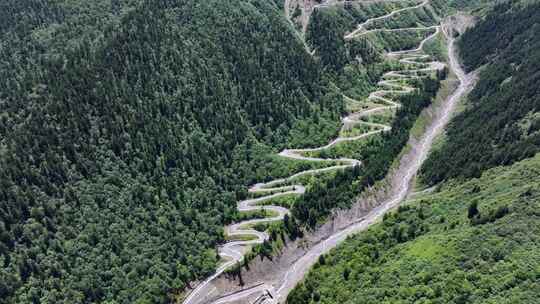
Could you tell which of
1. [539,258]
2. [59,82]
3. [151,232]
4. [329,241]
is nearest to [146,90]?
[59,82]

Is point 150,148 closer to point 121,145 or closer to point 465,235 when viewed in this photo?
point 121,145

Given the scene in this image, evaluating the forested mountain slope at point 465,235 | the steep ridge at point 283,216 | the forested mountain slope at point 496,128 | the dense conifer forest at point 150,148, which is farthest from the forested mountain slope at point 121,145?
the forested mountain slope at point 496,128

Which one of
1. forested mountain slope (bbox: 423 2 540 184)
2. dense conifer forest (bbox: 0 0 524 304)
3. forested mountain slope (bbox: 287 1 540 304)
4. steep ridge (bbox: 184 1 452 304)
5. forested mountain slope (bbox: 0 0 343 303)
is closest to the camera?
forested mountain slope (bbox: 287 1 540 304)

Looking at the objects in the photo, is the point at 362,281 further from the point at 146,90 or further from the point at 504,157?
the point at 146,90

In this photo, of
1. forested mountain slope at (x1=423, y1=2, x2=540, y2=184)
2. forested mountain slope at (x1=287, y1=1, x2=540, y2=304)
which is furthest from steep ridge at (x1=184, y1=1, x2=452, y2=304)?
forested mountain slope at (x1=423, y1=2, x2=540, y2=184)

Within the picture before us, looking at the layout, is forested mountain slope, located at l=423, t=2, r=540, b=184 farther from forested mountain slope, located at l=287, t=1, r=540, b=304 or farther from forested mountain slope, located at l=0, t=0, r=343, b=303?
forested mountain slope, located at l=0, t=0, r=343, b=303
